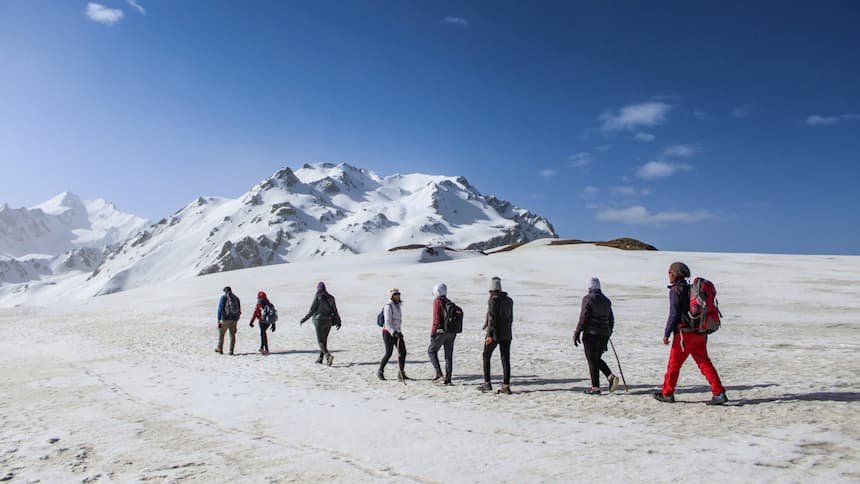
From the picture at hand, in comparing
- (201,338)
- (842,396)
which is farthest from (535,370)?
(201,338)

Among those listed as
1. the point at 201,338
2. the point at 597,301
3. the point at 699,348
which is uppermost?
the point at 597,301

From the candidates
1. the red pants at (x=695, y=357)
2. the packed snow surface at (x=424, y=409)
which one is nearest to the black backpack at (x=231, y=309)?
the packed snow surface at (x=424, y=409)

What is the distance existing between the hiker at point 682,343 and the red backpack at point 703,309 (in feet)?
0.45

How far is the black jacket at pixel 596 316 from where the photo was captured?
10.0 meters

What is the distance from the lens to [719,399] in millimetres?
8906

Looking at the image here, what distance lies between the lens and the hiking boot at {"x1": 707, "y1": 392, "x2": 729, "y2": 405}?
29.1 feet

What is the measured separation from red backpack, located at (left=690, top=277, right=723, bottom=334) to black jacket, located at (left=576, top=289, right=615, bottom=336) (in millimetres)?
1560

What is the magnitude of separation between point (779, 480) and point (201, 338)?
748 inches

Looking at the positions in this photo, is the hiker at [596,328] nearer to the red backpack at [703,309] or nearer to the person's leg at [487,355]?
the red backpack at [703,309]

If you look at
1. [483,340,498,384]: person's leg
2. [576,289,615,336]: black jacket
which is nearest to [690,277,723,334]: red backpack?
[576,289,615,336]: black jacket

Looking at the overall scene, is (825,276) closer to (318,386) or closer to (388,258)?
(318,386)

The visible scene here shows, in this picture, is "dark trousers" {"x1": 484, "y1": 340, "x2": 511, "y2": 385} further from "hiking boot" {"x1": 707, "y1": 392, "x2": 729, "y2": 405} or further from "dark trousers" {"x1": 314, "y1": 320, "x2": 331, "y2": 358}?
"dark trousers" {"x1": 314, "y1": 320, "x2": 331, "y2": 358}

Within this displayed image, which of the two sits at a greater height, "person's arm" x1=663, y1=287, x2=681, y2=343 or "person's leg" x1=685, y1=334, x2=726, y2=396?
"person's arm" x1=663, y1=287, x2=681, y2=343

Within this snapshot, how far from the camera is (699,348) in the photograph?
8875 millimetres
